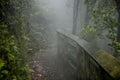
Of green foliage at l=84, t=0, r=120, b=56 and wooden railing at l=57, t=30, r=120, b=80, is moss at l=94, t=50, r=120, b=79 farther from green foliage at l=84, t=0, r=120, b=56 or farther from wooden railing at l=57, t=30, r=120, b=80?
green foliage at l=84, t=0, r=120, b=56

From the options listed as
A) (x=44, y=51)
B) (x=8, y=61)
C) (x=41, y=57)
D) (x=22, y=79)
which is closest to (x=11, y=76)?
(x=8, y=61)

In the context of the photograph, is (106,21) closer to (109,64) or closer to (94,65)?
(94,65)

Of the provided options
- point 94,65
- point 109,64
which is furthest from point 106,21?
point 109,64

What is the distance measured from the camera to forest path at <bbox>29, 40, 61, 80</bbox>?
988 cm

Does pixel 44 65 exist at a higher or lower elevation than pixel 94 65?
lower

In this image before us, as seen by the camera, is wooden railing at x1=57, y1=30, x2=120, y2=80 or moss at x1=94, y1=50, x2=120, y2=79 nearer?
moss at x1=94, y1=50, x2=120, y2=79

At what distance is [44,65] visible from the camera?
11828mm

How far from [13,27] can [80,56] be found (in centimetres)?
296

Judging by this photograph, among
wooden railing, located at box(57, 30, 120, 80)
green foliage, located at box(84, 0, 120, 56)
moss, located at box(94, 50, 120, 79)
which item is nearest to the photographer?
moss, located at box(94, 50, 120, 79)

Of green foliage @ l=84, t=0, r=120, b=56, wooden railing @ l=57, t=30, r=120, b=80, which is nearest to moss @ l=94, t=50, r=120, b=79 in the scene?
wooden railing @ l=57, t=30, r=120, b=80

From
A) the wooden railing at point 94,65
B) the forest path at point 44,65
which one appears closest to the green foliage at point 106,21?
the wooden railing at point 94,65

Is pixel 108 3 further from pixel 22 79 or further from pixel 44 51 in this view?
pixel 44 51

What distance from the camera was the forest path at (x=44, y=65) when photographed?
988 cm

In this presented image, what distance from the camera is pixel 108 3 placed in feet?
30.4
